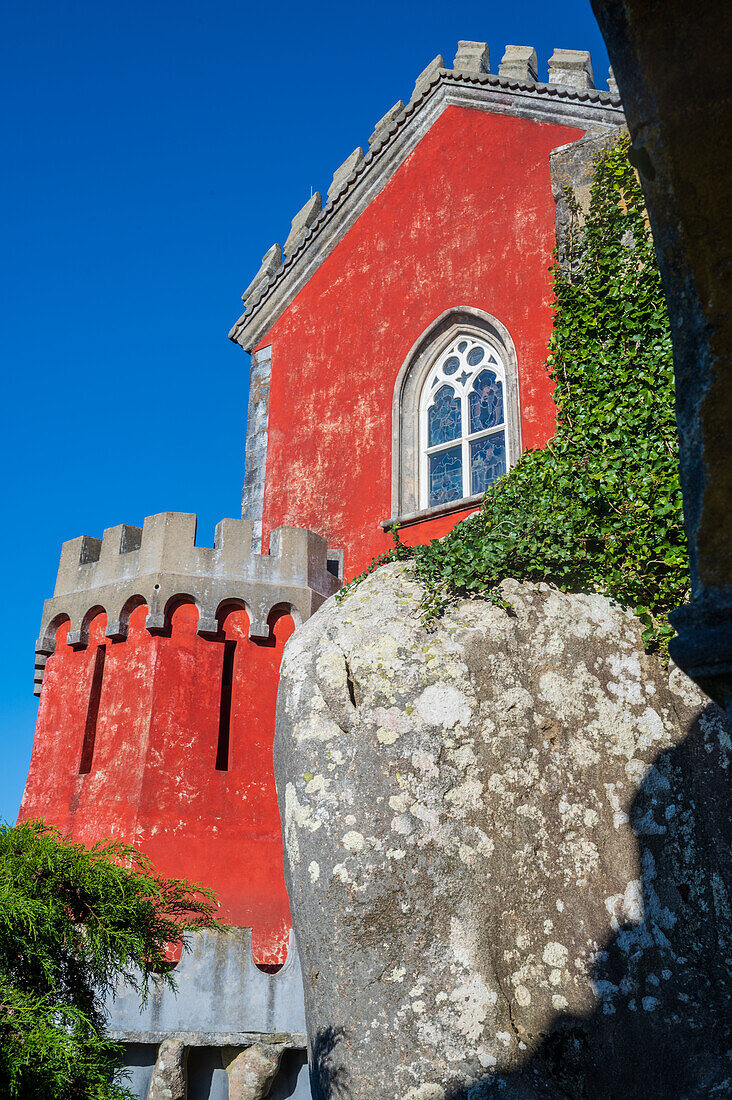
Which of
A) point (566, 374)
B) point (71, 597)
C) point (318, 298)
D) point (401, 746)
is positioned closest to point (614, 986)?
point (401, 746)

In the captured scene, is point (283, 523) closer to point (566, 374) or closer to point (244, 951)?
point (566, 374)

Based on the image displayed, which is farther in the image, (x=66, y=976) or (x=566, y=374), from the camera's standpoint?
(x=566, y=374)

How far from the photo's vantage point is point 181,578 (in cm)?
1105

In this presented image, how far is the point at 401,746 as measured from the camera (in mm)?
6766

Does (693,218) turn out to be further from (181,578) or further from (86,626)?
(86,626)

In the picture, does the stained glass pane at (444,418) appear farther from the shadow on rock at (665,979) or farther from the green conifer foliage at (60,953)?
the green conifer foliage at (60,953)

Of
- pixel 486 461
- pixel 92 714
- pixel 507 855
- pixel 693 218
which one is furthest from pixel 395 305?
pixel 693 218

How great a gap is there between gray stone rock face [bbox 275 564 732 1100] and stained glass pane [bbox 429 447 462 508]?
4.43 metres

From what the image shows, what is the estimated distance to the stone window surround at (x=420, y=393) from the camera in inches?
441

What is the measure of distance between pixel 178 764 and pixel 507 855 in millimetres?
4881

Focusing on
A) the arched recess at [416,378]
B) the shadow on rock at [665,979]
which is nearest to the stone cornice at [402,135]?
the arched recess at [416,378]

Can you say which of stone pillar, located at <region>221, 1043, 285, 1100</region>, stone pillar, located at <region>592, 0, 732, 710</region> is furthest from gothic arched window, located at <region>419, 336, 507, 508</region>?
stone pillar, located at <region>592, 0, 732, 710</region>

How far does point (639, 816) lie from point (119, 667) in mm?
6443

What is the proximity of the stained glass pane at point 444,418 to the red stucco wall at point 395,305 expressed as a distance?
550 millimetres
